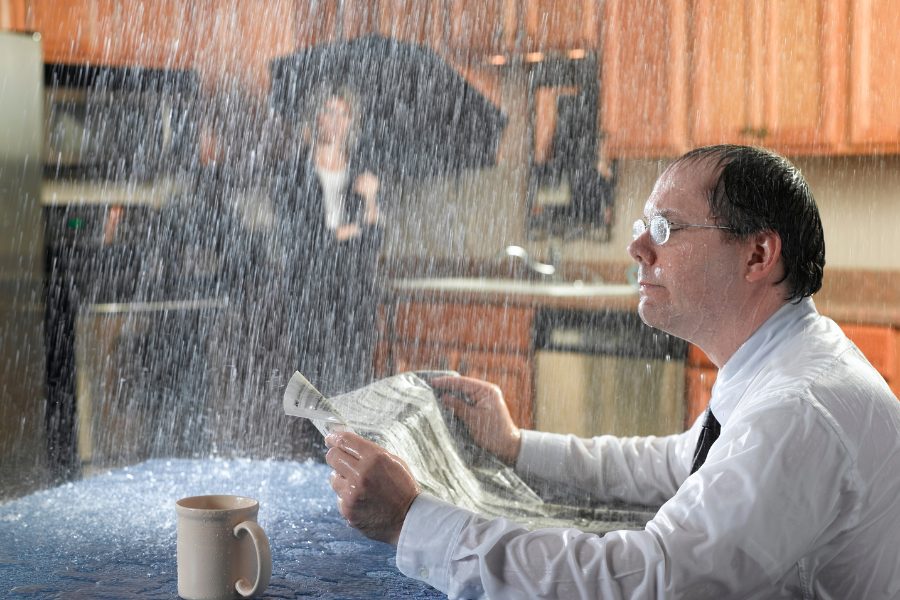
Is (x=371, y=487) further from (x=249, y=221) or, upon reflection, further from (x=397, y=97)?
(x=249, y=221)

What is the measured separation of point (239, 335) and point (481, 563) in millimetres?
2961

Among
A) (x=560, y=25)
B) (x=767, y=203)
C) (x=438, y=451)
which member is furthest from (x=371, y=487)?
(x=560, y=25)

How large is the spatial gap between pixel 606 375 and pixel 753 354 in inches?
84.1

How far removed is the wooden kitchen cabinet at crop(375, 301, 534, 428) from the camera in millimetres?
3443

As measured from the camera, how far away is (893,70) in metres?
3.13

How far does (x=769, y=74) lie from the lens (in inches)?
130

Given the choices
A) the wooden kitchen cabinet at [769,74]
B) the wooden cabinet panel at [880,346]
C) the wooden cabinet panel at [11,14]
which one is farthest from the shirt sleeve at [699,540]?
the wooden cabinet panel at [11,14]

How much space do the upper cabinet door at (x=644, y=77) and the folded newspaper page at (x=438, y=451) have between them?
232 centimetres

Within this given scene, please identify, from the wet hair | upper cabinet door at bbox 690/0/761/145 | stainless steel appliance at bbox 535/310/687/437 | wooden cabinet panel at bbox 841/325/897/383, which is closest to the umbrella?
upper cabinet door at bbox 690/0/761/145

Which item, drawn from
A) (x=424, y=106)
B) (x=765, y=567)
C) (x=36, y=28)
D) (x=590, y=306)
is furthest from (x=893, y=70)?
(x=36, y=28)

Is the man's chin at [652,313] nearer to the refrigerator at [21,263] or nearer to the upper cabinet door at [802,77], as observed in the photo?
the upper cabinet door at [802,77]

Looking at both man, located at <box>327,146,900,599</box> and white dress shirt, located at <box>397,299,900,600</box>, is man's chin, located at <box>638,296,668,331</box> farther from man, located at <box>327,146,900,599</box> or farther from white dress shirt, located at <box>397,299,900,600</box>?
white dress shirt, located at <box>397,299,900,600</box>

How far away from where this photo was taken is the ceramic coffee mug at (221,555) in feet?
2.96

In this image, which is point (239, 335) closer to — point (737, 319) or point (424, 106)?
point (424, 106)
